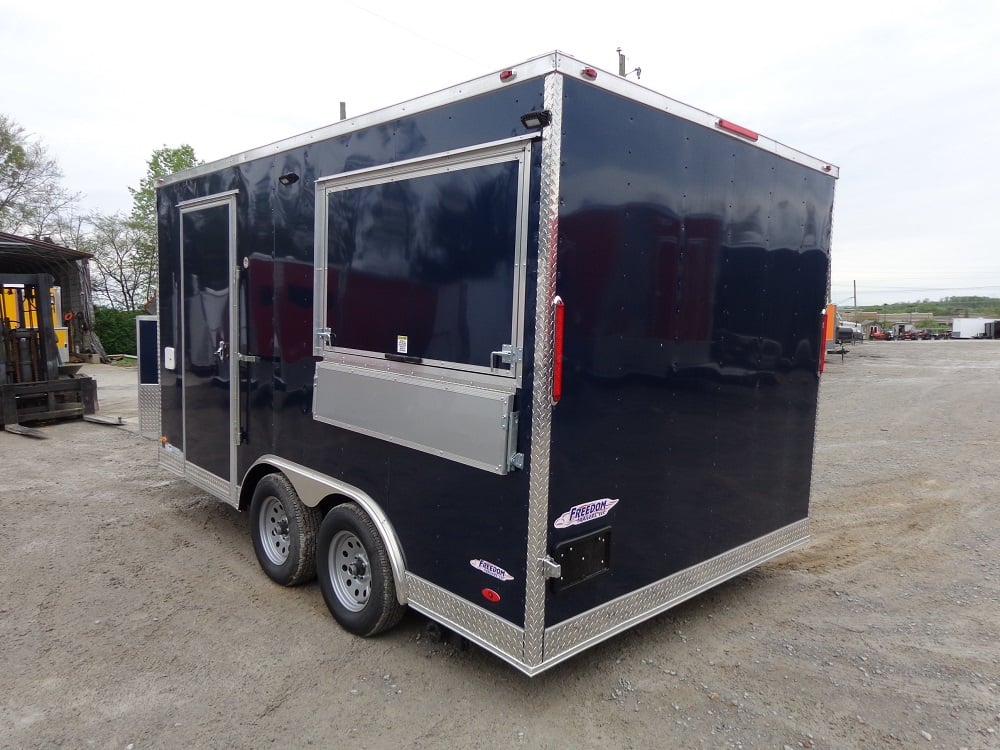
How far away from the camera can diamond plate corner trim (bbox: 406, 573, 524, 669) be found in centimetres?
273

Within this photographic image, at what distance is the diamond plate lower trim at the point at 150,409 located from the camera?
5.77 meters

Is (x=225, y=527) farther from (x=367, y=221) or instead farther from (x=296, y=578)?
(x=367, y=221)

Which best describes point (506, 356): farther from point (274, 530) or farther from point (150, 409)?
point (150, 409)

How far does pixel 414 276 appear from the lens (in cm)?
303

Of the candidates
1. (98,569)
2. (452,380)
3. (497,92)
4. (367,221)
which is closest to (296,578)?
(98,569)

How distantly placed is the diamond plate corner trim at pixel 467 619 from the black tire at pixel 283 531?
1.02 metres

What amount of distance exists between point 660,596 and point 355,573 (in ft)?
5.31

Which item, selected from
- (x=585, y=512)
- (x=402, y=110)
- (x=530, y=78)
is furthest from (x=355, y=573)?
(x=530, y=78)

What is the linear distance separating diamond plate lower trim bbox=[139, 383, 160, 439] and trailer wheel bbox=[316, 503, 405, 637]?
283 centimetres

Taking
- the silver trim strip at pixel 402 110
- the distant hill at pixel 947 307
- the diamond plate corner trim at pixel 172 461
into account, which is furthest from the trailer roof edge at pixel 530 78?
the distant hill at pixel 947 307

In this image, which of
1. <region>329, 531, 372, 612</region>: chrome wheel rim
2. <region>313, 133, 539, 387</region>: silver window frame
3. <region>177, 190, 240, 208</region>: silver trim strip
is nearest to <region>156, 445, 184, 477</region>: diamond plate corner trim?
<region>177, 190, 240, 208</region>: silver trim strip

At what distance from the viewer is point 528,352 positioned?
8.43 feet

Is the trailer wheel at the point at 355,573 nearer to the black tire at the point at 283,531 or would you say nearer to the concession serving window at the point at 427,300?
the black tire at the point at 283,531

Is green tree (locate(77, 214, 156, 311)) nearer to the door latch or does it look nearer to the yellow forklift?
the yellow forklift
